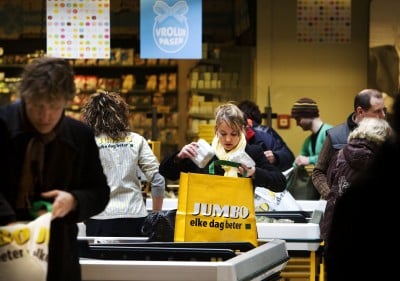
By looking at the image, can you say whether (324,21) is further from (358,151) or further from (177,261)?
(177,261)

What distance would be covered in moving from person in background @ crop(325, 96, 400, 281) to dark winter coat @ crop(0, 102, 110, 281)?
1.35m

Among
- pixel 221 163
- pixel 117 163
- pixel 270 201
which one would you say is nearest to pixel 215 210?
pixel 221 163

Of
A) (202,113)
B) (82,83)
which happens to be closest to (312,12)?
(202,113)

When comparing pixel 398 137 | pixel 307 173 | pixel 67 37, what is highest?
pixel 67 37

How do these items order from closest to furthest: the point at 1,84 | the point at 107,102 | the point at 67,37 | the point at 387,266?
the point at 387,266 < the point at 107,102 < the point at 67,37 < the point at 1,84

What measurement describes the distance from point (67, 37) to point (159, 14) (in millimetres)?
979

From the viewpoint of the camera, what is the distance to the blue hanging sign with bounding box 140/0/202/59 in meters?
9.67

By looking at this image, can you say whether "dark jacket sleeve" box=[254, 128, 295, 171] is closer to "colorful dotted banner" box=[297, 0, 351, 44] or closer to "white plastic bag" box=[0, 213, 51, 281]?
"colorful dotted banner" box=[297, 0, 351, 44]

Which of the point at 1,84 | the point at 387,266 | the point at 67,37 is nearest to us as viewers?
the point at 387,266

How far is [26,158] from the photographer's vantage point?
11.5 feet

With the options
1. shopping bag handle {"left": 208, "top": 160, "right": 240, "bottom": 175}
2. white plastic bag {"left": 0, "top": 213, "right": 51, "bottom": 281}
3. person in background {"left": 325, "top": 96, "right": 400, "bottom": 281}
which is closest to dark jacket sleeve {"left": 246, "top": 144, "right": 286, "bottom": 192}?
shopping bag handle {"left": 208, "top": 160, "right": 240, "bottom": 175}

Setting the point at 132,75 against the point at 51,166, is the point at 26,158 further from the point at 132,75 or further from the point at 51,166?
the point at 132,75

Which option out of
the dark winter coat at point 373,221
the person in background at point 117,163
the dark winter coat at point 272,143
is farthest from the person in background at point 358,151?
the dark winter coat at point 373,221

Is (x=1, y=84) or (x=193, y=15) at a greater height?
(x=193, y=15)
